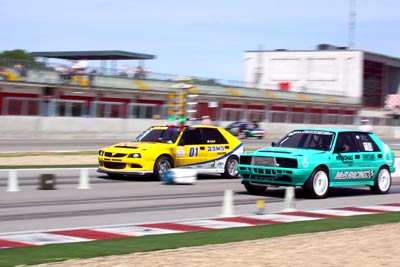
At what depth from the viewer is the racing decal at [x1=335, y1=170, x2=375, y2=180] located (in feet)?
56.4

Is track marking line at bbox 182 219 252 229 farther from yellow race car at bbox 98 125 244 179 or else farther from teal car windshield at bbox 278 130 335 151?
yellow race car at bbox 98 125 244 179

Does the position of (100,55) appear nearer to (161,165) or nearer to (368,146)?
(161,165)

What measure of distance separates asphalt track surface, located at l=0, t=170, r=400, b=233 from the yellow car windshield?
1.10 metres

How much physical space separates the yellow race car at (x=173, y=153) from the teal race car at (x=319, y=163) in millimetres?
3208

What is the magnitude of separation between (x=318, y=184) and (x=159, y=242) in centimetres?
784

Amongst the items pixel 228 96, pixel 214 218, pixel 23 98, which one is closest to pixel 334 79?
pixel 228 96

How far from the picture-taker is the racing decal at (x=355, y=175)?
676 inches

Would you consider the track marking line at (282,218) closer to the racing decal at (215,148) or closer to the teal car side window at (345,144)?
the teal car side window at (345,144)

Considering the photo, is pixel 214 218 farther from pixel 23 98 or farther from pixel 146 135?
pixel 23 98

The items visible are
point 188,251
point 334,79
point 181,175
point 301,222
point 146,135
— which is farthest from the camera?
point 334,79

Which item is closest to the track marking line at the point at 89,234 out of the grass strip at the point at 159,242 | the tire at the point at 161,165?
the grass strip at the point at 159,242

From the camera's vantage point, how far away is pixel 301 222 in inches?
480

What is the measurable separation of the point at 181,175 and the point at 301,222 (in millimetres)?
7563

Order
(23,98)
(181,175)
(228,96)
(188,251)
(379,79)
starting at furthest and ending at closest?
(379,79)
(228,96)
(23,98)
(181,175)
(188,251)
